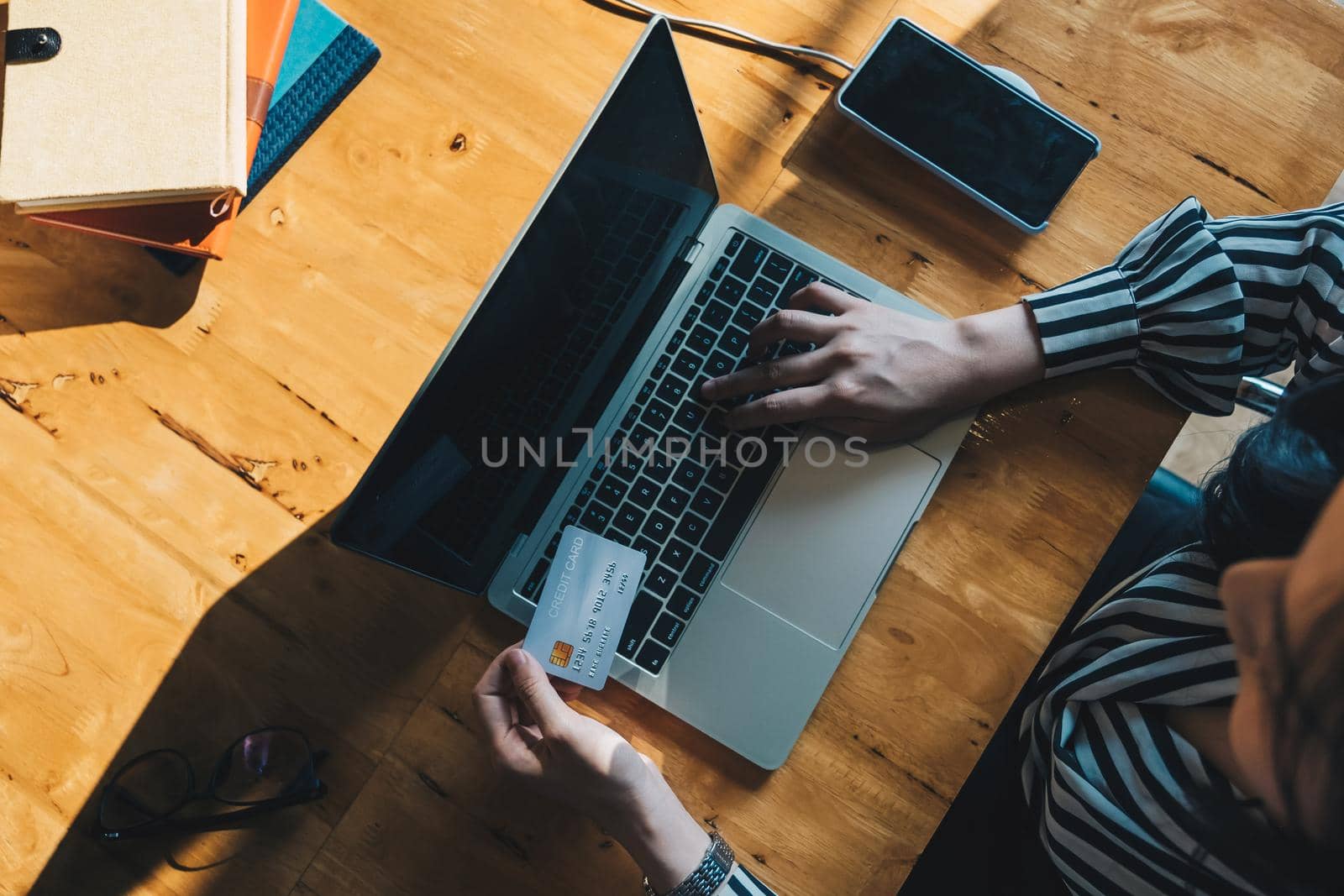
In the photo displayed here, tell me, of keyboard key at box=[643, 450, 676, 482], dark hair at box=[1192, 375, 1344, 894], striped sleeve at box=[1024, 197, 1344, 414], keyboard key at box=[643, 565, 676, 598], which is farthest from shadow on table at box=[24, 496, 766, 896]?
striped sleeve at box=[1024, 197, 1344, 414]

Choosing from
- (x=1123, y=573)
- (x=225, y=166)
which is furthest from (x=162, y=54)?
(x=1123, y=573)

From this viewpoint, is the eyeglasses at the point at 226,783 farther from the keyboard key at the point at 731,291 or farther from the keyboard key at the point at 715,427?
the keyboard key at the point at 731,291

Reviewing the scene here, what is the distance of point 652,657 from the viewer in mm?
807

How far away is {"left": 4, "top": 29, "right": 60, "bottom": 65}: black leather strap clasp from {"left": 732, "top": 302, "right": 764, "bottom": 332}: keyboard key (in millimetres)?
691

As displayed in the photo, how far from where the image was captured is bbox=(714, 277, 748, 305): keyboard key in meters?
0.88

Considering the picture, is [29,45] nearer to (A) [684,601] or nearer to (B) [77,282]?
(B) [77,282]

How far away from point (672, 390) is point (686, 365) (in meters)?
0.03

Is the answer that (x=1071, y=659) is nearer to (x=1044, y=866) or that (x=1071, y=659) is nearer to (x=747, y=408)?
(x=1044, y=866)

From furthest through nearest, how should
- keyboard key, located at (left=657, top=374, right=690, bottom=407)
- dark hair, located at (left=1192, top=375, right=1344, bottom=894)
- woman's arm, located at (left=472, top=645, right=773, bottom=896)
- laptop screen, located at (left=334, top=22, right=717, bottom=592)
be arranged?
keyboard key, located at (left=657, top=374, right=690, bottom=407)
woman's arm, located at (left=472, top=645, right=773, bottom=896)
laptop screen, located at (left=334, top=22, right=717, bottom=592)
dark hair, located at (left=1192, top=375, right=1344, bottom=894)

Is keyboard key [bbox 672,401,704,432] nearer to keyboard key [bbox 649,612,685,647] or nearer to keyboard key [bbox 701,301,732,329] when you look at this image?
keyboard key [bbox 701,301,732,329]

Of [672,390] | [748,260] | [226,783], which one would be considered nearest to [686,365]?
[672,390]

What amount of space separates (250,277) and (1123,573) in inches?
42.1

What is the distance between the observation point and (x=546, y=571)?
0.80 meters

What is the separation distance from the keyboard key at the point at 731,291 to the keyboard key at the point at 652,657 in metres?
0.37
